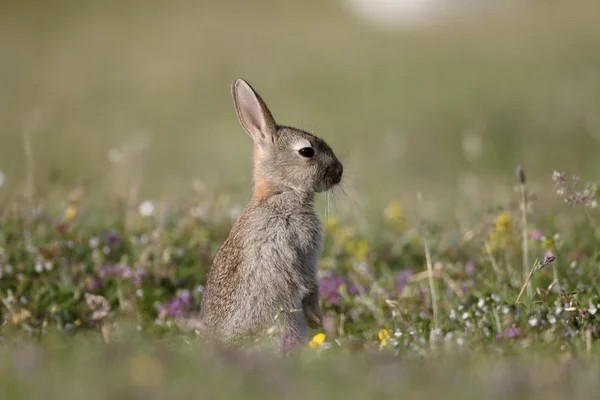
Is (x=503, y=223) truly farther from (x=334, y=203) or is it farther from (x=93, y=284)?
(x=93, y=284)

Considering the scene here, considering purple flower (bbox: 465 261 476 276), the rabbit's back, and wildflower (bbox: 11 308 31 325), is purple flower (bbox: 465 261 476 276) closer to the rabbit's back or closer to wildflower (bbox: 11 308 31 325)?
the rabbit's back

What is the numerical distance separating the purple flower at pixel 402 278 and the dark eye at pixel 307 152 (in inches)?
59.9

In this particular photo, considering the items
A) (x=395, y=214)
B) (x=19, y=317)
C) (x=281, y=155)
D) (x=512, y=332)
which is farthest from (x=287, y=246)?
(x=395, y=214)

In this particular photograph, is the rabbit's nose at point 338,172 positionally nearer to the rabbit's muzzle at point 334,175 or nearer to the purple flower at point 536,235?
the rabbit's muzzle at point 334,175

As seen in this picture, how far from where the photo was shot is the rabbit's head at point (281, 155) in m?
7.27

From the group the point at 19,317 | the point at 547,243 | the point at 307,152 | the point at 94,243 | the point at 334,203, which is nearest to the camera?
the point at 19,317

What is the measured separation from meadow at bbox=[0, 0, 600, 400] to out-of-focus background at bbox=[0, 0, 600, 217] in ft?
0.28

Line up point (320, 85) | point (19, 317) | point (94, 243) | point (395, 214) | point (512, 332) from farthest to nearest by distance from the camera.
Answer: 1. point (320, 85)
2. point (395, 214)
3. point (94, 243)
4. point (19, 317)
5. point (512, 332)

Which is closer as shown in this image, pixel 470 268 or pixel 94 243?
pixel 470 268

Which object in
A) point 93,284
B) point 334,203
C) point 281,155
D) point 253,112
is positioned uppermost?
point 253,112

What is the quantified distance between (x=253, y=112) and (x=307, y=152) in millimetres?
527

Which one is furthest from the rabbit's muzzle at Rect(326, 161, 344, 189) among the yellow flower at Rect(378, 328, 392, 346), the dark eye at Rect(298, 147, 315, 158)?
the yellow flower at Rect(378, 328, 392, 346)

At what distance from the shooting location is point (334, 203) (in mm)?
8883

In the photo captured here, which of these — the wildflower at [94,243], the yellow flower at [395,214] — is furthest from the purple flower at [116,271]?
the yellow flower at [395,214]
